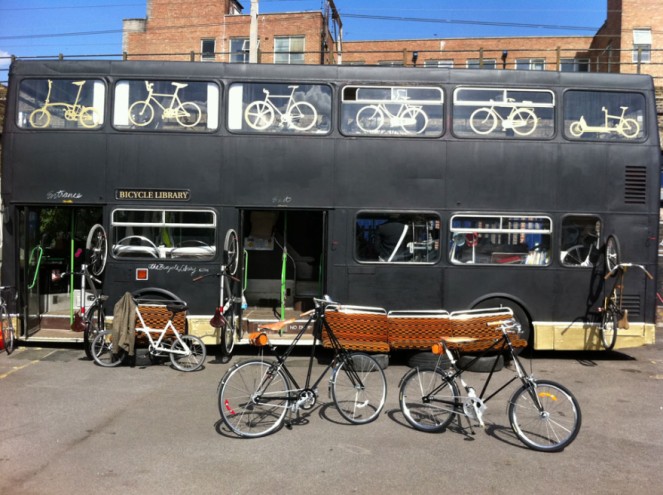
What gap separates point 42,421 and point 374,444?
355 centimetres

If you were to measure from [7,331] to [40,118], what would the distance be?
3390 mm

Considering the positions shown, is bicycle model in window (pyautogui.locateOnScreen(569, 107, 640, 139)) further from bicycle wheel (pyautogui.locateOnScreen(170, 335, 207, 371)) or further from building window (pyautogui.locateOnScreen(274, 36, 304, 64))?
building window (pyautogui.locateOnScreen(274, 36, 304, 64))

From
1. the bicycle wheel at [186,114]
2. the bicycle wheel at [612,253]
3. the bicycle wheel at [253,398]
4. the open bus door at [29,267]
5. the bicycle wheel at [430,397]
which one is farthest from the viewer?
the open bus door at [29,267]

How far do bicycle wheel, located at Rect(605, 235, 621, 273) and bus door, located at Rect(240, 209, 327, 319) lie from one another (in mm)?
5080

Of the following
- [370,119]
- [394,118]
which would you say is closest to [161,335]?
[370,119]

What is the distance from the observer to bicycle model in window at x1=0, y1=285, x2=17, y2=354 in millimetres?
8367

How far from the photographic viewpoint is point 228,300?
8297 mm

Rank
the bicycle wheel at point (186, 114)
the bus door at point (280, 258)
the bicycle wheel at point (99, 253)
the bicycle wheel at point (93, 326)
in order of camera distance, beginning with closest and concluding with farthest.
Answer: the bicycle wheel at point (93, 326), the bicycle wheel at point (99, 253), the bicycle wheel at point (186, 114), the bus door at point (280, 258)

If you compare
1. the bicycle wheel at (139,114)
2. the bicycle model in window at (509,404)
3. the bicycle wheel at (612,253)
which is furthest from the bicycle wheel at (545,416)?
the bicycle wheel at (139,114)

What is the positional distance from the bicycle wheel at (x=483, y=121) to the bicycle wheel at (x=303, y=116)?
2.48m

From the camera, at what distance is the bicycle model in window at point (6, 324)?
27.5 ft

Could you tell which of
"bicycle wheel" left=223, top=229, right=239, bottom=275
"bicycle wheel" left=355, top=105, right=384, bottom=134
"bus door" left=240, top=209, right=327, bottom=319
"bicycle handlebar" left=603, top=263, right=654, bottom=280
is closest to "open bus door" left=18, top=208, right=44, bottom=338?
"bicycle wheel" left=223, top=229, right=239, bottom=275

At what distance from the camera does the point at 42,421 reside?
5.73m

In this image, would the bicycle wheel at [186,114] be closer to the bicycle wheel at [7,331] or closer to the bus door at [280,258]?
the bus door at [280,258]
